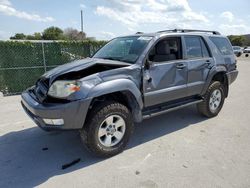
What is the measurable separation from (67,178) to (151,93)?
1865 millimetres

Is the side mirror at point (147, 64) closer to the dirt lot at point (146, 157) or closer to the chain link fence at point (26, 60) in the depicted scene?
the dirt lot at point (146, 157)

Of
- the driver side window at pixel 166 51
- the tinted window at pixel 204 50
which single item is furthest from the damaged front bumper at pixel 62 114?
the tinted window at pixel 204 50

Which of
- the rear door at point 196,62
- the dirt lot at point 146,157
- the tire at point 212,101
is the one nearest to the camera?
the dirt lot at point 146,157

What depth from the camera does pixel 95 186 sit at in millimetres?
2865

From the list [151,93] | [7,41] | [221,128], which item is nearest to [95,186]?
[151,93]

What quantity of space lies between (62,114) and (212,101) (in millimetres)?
3602

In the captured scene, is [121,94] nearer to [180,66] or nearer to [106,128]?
[106,128]

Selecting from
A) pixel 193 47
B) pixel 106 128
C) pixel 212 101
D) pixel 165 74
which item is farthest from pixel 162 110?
pixel 212 101

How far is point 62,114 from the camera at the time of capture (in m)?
3.06

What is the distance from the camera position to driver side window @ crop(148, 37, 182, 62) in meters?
4.07

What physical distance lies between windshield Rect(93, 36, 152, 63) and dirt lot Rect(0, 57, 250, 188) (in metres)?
1.47

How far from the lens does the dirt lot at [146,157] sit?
117 inches

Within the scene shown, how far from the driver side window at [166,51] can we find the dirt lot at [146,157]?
1421mm

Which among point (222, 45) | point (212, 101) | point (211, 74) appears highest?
point (222, 45)
